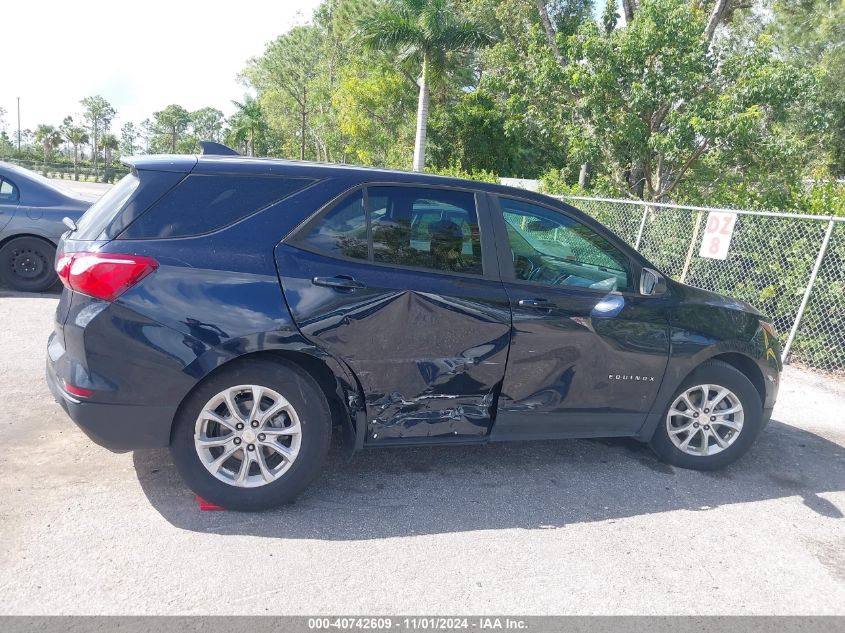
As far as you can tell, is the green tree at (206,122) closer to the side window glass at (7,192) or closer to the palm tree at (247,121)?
the palm tree at (247,121)

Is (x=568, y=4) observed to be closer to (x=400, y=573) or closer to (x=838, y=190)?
(x=838, y=190)

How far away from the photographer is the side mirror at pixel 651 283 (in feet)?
13.0

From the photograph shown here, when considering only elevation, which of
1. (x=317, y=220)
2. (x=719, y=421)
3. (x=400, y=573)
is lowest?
(x=400, y=573)

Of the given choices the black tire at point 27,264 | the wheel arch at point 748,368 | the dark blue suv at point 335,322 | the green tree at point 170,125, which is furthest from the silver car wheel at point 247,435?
the green tree at point 170,125

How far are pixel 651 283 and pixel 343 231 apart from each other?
2012mm

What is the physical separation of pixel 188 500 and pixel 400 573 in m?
1.27

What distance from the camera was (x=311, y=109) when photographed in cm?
5134

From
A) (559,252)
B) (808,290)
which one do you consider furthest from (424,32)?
(559,252)

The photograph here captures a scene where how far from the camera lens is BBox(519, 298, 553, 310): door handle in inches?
142

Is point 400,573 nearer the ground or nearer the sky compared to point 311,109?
nearer the ground

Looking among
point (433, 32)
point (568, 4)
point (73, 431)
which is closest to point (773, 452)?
point (73, 431)

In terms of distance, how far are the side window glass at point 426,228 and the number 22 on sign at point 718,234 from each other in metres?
5.22

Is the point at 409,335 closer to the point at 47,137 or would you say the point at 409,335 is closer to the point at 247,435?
the point at 247,435

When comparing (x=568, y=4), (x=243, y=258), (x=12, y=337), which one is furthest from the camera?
(x=568, y=4)
